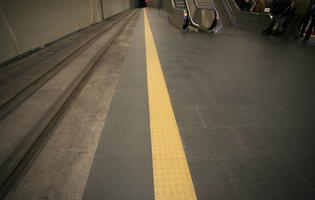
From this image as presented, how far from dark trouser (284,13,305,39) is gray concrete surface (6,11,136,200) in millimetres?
7711

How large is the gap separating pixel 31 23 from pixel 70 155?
421 cm

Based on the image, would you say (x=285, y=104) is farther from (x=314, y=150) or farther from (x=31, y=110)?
(x=31, y=110)

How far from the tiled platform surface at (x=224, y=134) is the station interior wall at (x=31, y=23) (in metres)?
2.50

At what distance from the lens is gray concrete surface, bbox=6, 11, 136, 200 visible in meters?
1.17

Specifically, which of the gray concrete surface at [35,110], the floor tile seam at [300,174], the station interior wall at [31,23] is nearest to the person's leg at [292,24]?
the floor tile seam at [300,174]

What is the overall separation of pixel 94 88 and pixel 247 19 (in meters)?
9.63

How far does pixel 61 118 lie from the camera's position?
6.16 ft

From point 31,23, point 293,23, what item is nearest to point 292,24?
point 293,23

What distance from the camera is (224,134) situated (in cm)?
→ 173

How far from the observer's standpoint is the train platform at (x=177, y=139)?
3.99 ft

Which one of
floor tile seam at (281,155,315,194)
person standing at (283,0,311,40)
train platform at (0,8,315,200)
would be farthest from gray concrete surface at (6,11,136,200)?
person standing at (283,0,311,40)

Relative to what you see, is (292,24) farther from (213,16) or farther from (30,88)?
(30,88)

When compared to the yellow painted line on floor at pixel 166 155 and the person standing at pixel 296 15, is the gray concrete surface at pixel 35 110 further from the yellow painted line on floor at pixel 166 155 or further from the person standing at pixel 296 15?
the person standing at pixel 296 15

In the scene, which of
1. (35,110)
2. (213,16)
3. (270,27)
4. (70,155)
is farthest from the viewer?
(213,16)
